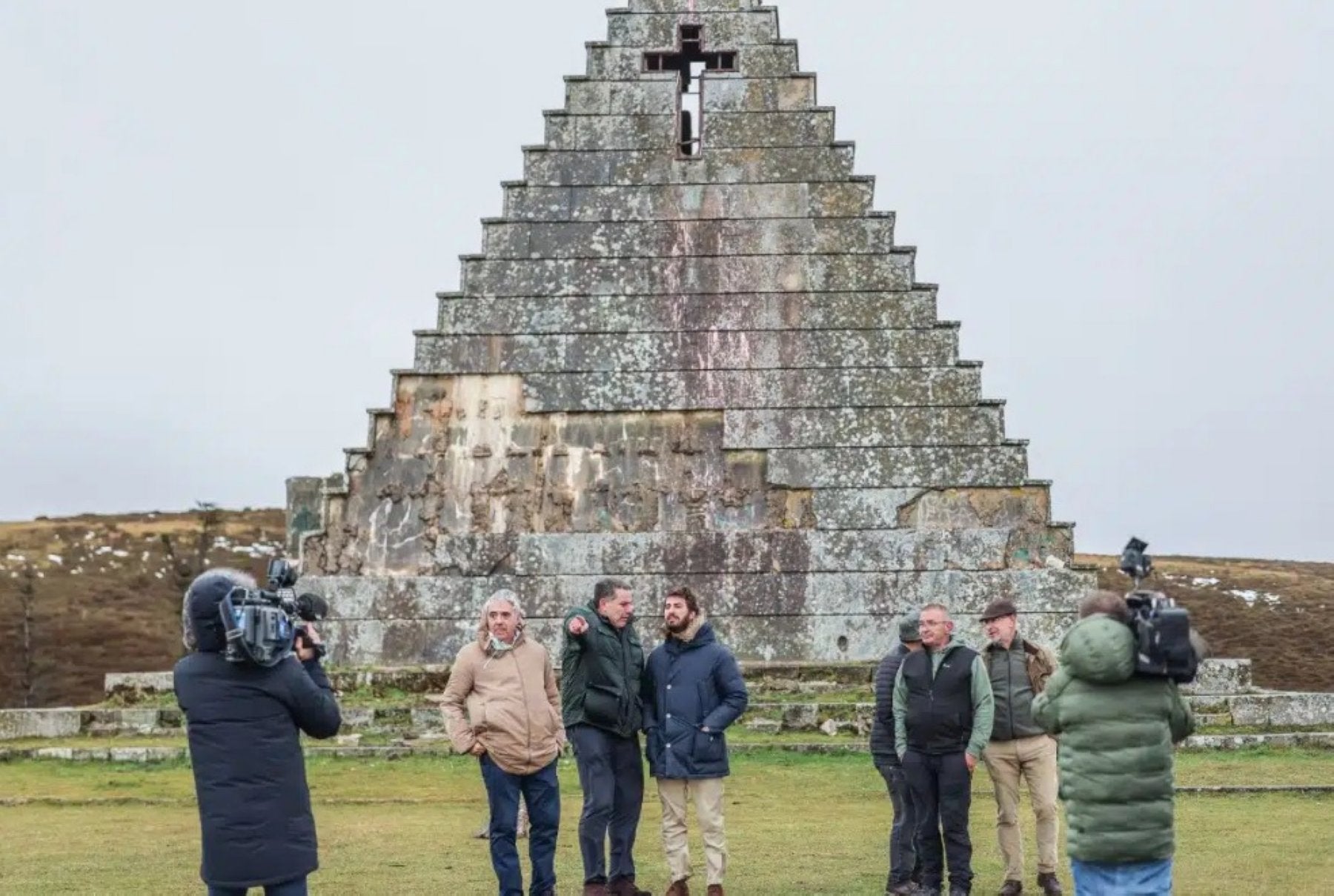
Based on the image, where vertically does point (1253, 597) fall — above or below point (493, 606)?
below

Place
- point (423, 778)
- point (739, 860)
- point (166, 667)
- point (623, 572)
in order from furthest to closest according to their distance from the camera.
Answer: point (166, 667) → point (623, 572) → point (423, 778) → point (739, 860)

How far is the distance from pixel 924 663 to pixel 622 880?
7.65ft

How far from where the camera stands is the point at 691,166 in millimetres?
28969

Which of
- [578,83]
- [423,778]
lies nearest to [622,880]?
[423,778]

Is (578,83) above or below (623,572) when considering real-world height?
above

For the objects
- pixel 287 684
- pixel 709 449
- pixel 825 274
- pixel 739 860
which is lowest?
pixel 739 860

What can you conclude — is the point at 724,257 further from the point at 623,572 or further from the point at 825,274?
the point at 623,572

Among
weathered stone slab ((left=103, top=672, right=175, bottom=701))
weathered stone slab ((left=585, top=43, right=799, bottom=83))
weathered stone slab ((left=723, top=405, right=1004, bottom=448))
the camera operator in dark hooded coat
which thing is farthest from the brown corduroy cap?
Answer: weathered stone slab ((left=585, top=43, right=799, bottom=83))

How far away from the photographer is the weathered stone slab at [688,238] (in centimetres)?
2844

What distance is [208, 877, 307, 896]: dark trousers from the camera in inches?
327

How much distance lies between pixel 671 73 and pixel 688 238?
282 cm

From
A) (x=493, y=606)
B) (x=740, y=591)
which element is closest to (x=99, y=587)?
(x=740, y=591)

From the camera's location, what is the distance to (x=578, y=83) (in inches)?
1161

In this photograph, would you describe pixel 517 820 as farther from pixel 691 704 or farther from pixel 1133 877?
→ pixel 1133 877
